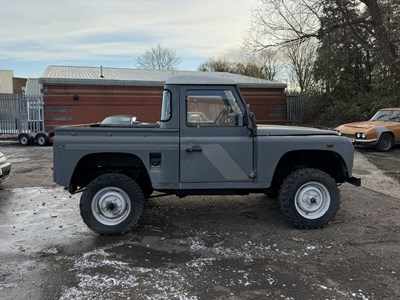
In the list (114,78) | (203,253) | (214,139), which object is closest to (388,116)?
(214,139)

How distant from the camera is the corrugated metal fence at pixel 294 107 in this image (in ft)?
87.9

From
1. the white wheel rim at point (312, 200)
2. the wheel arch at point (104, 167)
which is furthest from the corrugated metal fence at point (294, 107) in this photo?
the wheel arch at point (104, 167)

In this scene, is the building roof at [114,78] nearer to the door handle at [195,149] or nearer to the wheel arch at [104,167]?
the wheel arch at [104,167]

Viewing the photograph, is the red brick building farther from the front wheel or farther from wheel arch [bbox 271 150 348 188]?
the front wheel

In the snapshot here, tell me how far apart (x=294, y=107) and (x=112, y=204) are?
76.7 feet

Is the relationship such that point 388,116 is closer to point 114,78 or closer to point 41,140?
point 114,78

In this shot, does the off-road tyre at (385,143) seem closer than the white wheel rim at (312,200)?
No

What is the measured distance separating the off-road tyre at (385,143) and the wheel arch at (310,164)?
9.29m

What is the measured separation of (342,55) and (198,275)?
2237 centimetres

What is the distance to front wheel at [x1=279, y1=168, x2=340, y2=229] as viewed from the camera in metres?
5.46

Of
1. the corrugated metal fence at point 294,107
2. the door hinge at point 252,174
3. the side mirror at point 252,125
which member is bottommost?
the door hinge at point 252,174

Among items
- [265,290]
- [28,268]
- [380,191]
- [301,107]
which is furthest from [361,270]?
[301,107]

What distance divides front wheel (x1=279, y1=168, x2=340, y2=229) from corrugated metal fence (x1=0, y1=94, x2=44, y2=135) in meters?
16.9

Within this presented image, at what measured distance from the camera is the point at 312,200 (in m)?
5.53
